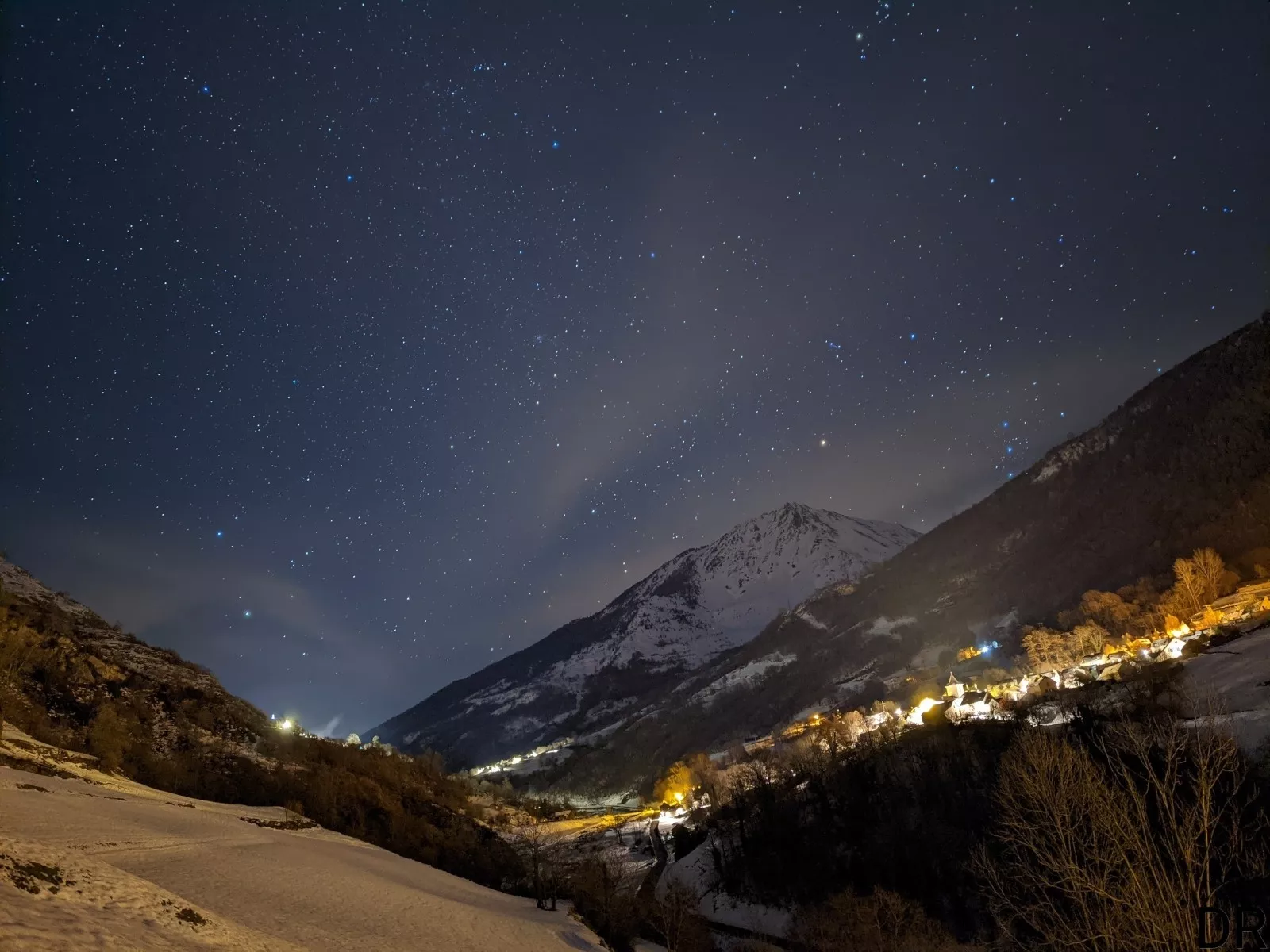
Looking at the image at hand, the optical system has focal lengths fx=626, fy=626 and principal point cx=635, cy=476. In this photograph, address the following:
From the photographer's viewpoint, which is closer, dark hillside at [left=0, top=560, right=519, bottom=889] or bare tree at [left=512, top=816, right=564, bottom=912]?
dark hillside at [left=0, top=560, right=519, bottom=889]

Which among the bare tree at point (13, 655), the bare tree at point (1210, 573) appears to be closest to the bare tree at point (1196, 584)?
the bare tree at point (1210, 573)

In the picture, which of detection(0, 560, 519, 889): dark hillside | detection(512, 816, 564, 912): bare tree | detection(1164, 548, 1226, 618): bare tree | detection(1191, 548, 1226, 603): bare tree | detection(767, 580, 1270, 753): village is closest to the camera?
detection(0, 560, 519, 889): dark hillside

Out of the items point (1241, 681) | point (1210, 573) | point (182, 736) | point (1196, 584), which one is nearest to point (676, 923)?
point (182, 736)

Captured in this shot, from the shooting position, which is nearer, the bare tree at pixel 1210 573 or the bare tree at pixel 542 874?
the bare tree at pixel 542 874

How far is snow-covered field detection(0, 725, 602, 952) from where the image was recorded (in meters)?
11.3

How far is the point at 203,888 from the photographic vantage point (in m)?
18.1

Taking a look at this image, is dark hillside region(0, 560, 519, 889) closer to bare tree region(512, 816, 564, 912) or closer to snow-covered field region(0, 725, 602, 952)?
bare tree region(512, 816, 564, 912)

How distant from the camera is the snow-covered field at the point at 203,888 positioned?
37.1ft

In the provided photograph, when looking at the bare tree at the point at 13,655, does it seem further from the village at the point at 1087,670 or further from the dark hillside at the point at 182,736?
the village at the point at 1087,670

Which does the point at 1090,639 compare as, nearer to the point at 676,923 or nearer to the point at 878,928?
the point at 878,928

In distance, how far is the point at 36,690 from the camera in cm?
3991

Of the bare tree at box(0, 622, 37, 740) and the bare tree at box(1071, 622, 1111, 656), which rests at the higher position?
the bare tree at box(0, 622, 37, 740)

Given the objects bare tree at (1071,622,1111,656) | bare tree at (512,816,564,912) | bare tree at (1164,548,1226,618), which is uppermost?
bare tree at (512,816,564,912)

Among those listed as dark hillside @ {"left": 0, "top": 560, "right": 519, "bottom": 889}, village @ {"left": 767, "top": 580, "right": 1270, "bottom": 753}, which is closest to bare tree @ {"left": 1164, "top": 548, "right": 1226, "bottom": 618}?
village @ {"left": 767, "top": 580, "right": 1270, "bottom": 753}
